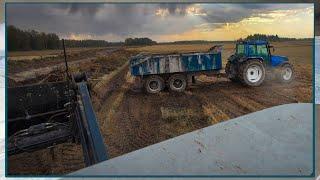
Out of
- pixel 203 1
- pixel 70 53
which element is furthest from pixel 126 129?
pixel 203 1

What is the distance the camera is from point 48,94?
7.08 m

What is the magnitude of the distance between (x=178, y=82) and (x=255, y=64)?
1.17 metres

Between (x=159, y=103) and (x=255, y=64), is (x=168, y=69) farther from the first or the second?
(x=255, y=64)

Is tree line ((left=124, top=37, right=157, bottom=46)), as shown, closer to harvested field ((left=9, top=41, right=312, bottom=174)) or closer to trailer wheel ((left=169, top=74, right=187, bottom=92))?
harvested field ((left=9, top=41, right=312, bottom=174))

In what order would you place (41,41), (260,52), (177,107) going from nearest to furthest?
(41,41), (177,107), (260,52)

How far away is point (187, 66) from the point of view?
7.22 meters

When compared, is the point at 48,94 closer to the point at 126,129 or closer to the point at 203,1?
the point at 126,129

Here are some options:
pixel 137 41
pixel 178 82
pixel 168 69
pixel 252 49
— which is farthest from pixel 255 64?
pixel 137 41

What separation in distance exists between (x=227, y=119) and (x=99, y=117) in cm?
181

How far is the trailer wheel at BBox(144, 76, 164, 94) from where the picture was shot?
7.20 metres

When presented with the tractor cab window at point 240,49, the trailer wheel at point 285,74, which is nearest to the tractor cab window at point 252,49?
the tractor cab window at point 240,49

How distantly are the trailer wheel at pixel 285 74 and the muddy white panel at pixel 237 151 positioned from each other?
41cm

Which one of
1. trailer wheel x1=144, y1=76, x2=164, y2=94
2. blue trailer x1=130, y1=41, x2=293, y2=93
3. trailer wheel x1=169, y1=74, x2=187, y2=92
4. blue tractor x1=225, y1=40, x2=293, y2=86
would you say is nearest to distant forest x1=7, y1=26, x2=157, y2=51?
blue trailer x1=130, y1=41, x2=293, y2=93

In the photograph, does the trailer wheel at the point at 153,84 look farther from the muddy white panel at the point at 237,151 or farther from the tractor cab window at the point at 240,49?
the tractor cab window at the point at 240,49
